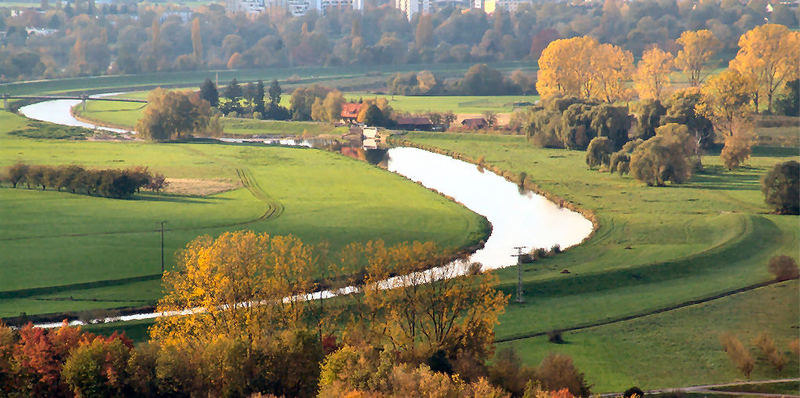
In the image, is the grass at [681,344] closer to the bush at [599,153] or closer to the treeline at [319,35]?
the bush at [599,153]

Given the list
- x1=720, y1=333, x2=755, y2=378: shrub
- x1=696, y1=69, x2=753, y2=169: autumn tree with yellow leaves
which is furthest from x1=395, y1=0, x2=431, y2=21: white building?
x1=720, y1=333, x2=755, y2=378: shrub

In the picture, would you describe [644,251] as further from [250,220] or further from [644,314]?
[250,220]

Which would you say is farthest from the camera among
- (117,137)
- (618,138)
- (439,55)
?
(439,55)

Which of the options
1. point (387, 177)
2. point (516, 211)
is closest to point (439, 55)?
point (387, 177)

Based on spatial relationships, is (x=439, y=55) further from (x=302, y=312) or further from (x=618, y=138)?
(x=302, y=312)

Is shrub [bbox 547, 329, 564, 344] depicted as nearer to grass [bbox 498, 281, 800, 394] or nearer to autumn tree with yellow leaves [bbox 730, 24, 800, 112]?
grass [bbox 498, 281, 800, 394]

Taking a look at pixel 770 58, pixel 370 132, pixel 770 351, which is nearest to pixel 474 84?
pixel 370 132
